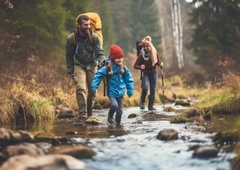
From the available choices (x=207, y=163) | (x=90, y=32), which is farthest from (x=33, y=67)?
(x=207, y=163)

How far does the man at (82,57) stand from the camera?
9.44 metres

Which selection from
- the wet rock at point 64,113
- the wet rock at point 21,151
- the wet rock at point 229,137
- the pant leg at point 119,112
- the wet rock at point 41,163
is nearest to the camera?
the wet rock at point 41,163

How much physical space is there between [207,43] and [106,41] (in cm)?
1620

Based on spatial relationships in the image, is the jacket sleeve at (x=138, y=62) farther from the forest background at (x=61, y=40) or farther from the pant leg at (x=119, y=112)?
the pant leg at (x=119, y=112)

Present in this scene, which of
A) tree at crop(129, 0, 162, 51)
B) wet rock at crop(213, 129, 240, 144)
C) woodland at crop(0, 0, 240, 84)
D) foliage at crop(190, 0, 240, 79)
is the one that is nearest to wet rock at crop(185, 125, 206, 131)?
wet rock at crop(213, 129, 240, 144)

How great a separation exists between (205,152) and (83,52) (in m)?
4.91

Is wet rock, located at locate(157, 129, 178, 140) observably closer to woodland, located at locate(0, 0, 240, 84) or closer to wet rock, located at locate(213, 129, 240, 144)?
wet rock, located at locate(213, 129, 240, 144)

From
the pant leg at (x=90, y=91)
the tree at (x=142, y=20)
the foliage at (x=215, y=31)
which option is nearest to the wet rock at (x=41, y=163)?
the pant leg at (x=90, y=91)

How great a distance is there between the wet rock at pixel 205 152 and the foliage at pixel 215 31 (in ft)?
51.0

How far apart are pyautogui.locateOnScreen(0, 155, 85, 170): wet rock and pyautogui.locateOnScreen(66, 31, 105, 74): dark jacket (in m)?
4.89

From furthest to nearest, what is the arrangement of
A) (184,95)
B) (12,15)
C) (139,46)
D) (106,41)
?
(106,41) → (184,95) → (12,15) → (139,46)

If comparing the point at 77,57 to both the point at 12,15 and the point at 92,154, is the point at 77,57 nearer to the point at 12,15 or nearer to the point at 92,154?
the point at 92,154

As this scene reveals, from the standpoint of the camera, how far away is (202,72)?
2588cm

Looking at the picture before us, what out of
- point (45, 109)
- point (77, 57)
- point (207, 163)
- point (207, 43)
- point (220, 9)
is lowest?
point (207, 163)
